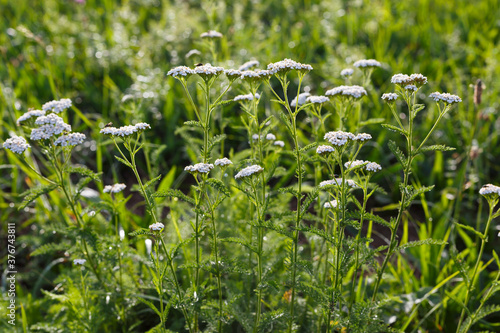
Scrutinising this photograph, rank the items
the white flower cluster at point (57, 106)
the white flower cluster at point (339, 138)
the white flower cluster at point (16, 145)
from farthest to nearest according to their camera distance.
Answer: the white flower cluster at point (57, 106), the white flower cluster at point (16, 145), the white flower cluster at point (339, 138)

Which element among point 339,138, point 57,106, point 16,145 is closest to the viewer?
point 339,138


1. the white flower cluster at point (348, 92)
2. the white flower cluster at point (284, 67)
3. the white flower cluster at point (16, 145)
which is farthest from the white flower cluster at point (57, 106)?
the white flower cluster at point (348, 92)

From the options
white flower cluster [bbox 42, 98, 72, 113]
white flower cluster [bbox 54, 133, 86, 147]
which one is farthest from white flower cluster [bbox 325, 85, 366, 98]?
white flower cluster [bbox 42, 98, 72, 113]

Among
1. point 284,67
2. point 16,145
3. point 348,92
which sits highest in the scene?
point 284,67

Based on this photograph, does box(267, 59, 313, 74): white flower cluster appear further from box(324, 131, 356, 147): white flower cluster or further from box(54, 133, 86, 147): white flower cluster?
box(54, 133, 86, 147): white flower cluster

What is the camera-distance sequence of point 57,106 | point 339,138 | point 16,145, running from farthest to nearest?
point 57,106 < point 16,145 < point 339,138

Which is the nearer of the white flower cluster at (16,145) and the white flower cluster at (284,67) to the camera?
the white flower cluster at (284,67)

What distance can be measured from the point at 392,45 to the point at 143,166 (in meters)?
3.15

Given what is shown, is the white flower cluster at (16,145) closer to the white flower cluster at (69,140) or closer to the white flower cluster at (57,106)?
the white flower cluster at (69,140)

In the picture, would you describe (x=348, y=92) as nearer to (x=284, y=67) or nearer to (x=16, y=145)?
(x=284, y=67)

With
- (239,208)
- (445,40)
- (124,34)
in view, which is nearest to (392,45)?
(445,40)

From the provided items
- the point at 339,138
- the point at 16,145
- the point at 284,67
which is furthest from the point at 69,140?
the point at 339,138

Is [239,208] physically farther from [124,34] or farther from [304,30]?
[304,30]

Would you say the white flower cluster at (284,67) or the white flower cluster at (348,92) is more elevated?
the white flower cluster at (284,67)
